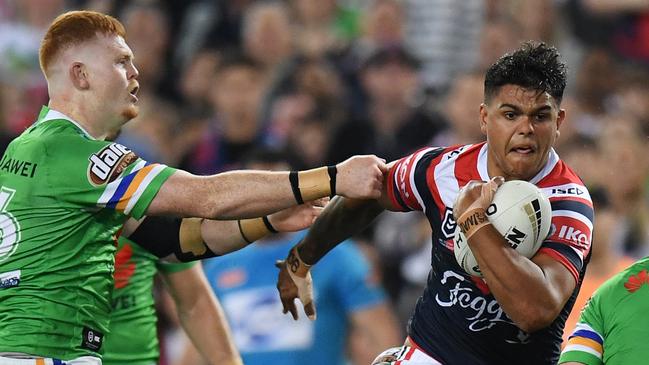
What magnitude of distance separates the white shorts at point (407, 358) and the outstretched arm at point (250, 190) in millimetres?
774

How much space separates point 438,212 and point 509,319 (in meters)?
0.61

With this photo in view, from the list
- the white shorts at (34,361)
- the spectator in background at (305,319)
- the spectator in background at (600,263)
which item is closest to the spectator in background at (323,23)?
the spectator in background at (305,319)

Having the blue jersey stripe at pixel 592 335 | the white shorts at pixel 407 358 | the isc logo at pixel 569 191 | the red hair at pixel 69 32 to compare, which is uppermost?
the red hair at pixel 69 32

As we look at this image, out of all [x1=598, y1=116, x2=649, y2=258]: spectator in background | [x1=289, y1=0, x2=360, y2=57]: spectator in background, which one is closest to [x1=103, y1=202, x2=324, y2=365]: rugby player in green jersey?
[x1=598, y1=116, x2=649, y2=258]: spectator in background

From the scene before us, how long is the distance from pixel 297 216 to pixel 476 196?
130cm

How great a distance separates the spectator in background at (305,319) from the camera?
859 centimetres

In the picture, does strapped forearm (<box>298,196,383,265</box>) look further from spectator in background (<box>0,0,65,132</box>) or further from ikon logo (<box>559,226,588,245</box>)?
spectator in background (<box>0,0,65,132</box>)

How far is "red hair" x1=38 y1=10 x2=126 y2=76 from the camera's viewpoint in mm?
5906

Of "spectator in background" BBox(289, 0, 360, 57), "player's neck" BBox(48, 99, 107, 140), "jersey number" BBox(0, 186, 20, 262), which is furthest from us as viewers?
"spectator in background" BBox(289, 0, 360, 57)

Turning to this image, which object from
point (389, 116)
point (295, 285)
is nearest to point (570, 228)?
point (295, 285)

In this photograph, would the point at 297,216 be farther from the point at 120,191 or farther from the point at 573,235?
the point at 573,235

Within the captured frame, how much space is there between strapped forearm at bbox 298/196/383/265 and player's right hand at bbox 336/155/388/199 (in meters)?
0.57

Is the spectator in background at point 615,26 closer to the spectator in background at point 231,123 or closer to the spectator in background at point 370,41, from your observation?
the spectator in background at point 370,41

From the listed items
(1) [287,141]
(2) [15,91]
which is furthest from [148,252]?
(2) [15,91]
